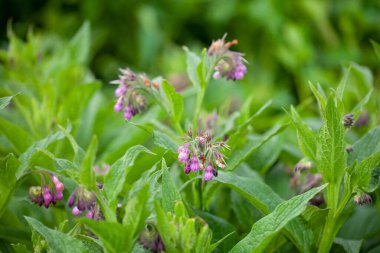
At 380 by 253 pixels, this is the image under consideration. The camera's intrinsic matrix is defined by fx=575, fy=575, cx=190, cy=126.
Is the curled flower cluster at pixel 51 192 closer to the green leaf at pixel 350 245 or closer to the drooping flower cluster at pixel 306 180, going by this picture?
the drooping flower cluster at pixel 306 180

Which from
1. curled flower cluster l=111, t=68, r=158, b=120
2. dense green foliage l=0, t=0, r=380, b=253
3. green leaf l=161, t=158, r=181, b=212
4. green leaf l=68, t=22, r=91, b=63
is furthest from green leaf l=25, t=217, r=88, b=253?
green leaf l=68, t=22, r=91, b=63

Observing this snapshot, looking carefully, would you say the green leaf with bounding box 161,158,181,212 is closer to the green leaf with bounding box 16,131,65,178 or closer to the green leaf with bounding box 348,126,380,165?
the green leaf with bounding box 16,131,65,178

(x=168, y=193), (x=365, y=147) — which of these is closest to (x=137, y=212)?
(x=168, y=193)

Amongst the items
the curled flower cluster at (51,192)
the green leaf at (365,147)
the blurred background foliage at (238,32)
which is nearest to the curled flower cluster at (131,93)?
the curled flower cluster at (51,192)

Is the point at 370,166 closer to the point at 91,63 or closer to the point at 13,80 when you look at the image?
the point at 13,80

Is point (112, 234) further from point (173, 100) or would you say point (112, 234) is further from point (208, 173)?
point (173, 100)

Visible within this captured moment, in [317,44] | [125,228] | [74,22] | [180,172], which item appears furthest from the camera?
[74,22]

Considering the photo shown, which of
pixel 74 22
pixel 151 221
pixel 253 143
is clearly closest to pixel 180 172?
pixel 253 143
